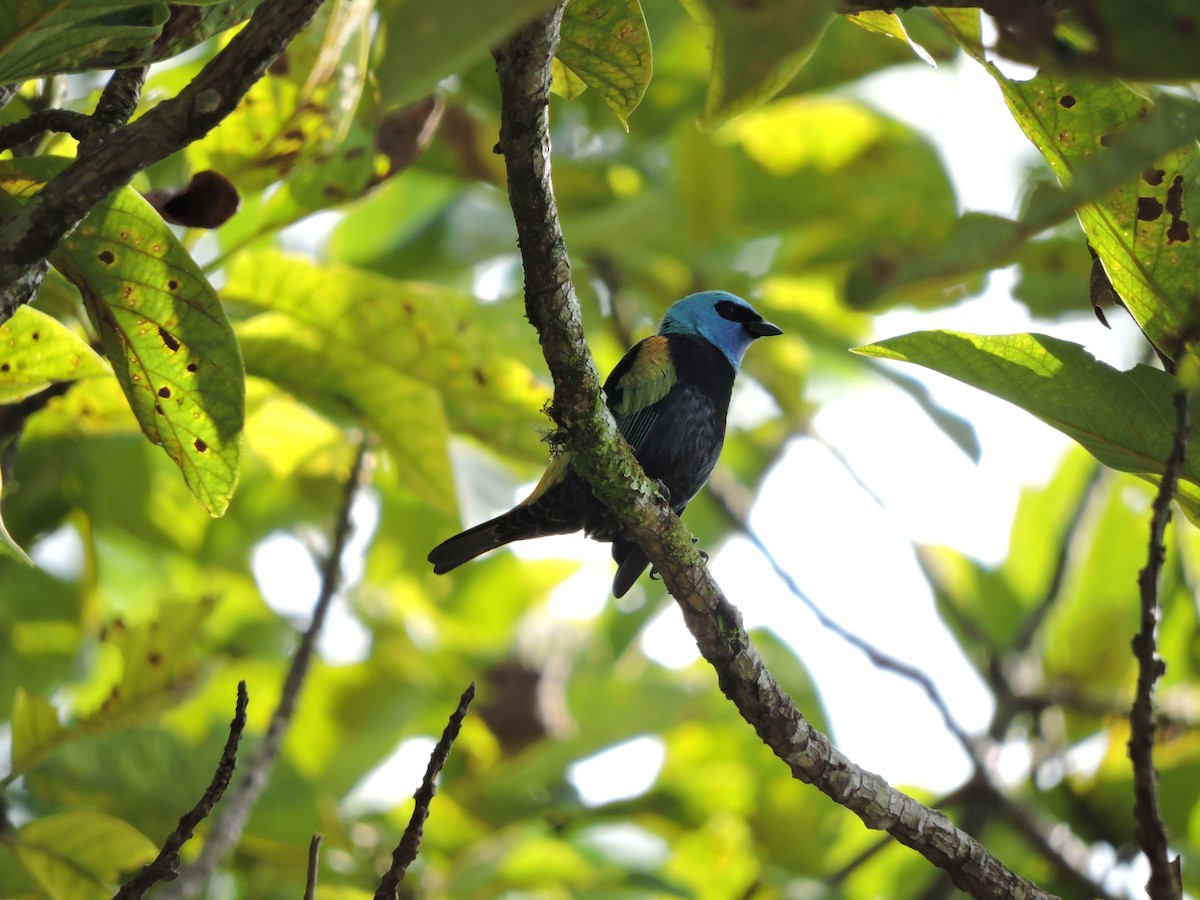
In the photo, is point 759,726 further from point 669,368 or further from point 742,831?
point 742,831

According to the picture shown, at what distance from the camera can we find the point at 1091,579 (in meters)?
4.81

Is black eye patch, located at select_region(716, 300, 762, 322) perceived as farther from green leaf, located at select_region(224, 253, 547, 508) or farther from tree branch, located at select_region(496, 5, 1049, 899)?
tree branch, located at select_region(496, 5, 1049, 899)

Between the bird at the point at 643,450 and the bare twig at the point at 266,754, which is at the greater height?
the bird at the point at 643,450

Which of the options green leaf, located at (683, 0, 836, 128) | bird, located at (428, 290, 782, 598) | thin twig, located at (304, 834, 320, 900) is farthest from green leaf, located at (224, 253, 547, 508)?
green leaf, located at (683, 0, 836, 128)

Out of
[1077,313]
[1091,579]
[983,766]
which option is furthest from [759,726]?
[1091,579]

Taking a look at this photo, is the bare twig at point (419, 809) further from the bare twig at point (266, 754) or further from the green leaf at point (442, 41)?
the green leaf at point (442, 41)

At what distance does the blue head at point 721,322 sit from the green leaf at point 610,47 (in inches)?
111

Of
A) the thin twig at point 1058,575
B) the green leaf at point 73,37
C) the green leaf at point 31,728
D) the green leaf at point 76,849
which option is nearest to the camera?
the green leaf at point 73,37

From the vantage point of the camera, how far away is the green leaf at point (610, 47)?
6.28 ft

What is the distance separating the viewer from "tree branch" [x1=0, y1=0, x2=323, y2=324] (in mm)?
1549

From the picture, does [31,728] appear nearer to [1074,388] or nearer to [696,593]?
[696,593]

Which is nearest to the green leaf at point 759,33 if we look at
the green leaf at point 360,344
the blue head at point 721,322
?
the green leaf at point 360,344

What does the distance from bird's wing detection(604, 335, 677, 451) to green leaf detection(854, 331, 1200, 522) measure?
193 centimetres

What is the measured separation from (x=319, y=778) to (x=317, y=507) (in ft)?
Answer: 3.42
